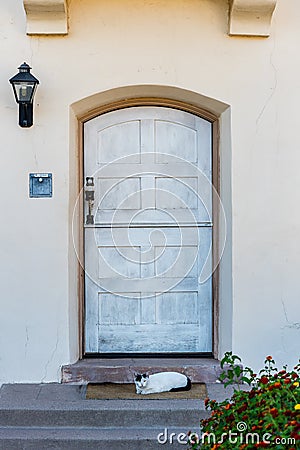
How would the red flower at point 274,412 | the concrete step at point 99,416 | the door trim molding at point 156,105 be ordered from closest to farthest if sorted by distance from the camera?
the red flower at point 274,412 → the concrete step at point 99,416 → the door trim molding at point 156,105

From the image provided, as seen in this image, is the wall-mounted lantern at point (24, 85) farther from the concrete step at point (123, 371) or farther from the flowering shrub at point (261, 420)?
the flowering shrub at point (261, 420)

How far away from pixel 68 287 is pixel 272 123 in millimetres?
1792

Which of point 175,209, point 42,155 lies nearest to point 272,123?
point 175,209

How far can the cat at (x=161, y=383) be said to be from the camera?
4.29m

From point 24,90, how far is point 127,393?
2.10 metres

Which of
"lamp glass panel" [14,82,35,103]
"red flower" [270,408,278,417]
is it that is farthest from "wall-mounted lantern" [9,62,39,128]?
"red flower" [270,408,278,417]

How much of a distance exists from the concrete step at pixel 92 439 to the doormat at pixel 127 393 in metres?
0.31

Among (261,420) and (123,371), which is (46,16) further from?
(261,420)

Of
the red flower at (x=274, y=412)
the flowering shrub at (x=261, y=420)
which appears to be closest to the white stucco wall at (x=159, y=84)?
the flowering shrub at (x=261, y=420)

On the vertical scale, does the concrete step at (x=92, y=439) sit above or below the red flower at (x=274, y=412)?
below

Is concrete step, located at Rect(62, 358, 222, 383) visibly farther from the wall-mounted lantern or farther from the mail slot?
the wall-mounted lantern

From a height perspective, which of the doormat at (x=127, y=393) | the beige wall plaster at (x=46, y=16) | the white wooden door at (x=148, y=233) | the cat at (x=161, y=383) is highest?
the beige wall plaster at (x=46, y=16)

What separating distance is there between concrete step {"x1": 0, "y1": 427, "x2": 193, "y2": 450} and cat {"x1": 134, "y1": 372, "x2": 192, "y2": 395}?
354 mm

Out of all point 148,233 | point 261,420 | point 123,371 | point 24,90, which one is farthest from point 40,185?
point 261,420
